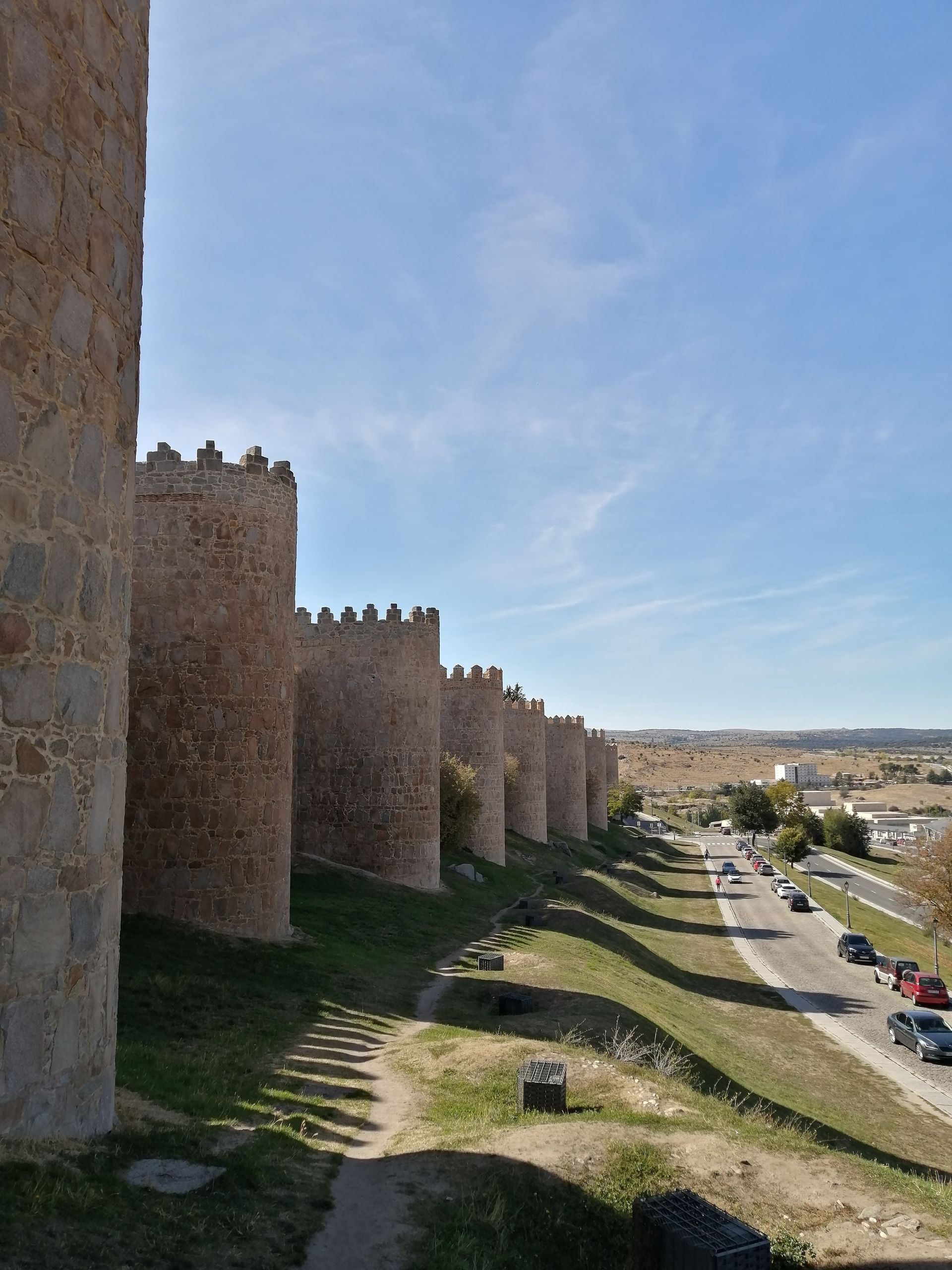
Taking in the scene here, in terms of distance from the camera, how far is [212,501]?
51.8ft

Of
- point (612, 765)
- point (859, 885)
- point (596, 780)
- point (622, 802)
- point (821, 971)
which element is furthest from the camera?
point (612, 765)

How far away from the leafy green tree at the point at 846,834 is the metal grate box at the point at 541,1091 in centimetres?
7123

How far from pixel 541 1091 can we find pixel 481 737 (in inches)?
1199

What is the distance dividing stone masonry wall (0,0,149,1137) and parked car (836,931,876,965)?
30.9m

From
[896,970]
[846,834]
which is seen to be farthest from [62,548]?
[846,834]

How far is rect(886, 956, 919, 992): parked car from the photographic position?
89.5 ft

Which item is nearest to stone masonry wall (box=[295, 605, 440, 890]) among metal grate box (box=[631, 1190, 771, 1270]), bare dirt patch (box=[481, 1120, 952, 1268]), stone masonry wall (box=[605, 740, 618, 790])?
bare dirt patch (box=[481, 1120, 952, 1268])

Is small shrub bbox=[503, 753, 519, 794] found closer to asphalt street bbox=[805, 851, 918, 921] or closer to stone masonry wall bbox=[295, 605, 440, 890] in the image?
asphalt street bbox=[805, 851, 918, 921]

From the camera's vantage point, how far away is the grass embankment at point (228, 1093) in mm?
4871

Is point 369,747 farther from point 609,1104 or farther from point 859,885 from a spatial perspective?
point 859,885

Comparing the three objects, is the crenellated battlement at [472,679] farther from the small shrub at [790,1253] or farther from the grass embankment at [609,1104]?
the small shrub at [790,1253]

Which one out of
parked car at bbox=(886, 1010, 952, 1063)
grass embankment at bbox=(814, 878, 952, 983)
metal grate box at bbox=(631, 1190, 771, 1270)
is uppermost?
metal grate box at bbox=(631, 1190, 771, 1270)

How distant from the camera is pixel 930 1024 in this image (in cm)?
2072

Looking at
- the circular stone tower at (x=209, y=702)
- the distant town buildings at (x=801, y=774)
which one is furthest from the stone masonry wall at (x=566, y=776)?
the distant town buildings at (x=801, y=774)
